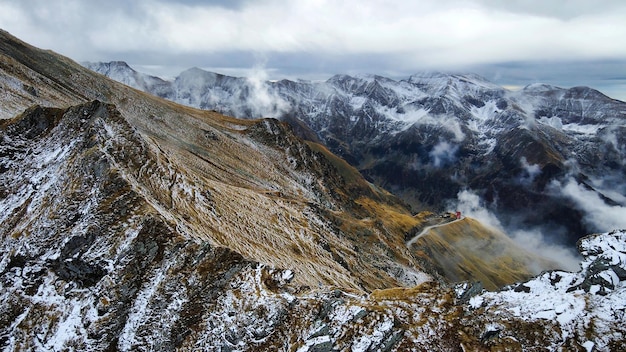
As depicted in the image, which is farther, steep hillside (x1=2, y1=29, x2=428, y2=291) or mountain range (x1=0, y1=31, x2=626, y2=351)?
steep hillside (x1=2, y1=29, x2=428, y2=291)

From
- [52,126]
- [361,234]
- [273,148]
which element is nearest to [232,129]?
[273,148]

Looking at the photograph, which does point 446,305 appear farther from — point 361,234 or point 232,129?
point 232,129

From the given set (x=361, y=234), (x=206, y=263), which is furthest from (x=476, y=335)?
(x=361, y=234)

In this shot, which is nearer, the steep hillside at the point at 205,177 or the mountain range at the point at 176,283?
the mountain range at the point at 176,283

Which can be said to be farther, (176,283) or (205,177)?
(205,177)

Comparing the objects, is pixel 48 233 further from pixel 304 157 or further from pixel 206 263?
pixel 304 157

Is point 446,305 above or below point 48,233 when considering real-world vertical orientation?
below

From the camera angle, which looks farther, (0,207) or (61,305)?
(0,207)

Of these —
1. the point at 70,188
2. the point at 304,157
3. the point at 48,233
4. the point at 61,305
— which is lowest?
the point at 304,157

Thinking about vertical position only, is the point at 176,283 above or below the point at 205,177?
above

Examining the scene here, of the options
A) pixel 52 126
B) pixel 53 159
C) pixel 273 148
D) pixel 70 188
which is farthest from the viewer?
pixel 273 148

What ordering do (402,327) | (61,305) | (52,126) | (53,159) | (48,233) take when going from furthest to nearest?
(52,126), (53,159), (48,233), (61,305), (402,327)
